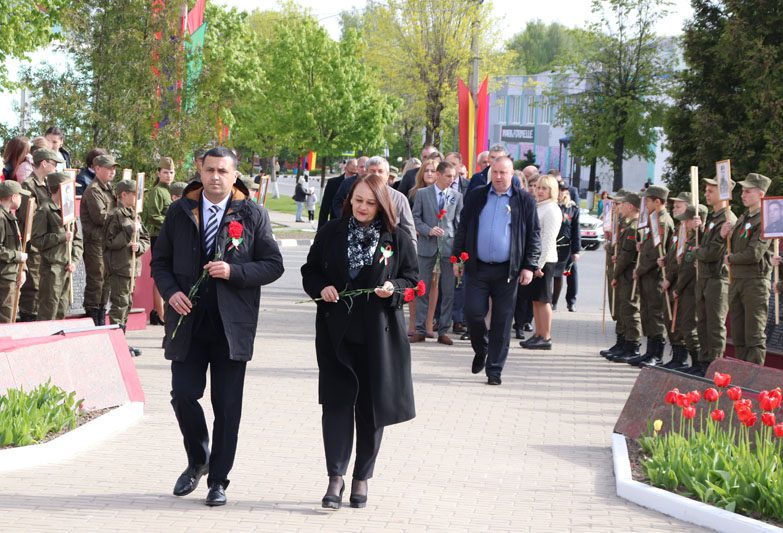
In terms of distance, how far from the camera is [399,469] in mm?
8172

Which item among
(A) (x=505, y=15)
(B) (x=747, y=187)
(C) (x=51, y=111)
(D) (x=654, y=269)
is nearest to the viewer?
(B) (x=747, y=187)

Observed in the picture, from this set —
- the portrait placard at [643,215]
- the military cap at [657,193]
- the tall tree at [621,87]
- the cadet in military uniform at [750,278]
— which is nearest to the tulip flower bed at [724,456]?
the cadet in military uniform at [750,278]

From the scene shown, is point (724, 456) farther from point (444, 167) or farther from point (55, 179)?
point (444, 167)

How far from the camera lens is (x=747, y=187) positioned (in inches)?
452

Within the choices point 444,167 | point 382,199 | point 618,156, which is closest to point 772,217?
point 444,167

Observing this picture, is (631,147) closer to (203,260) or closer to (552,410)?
(552,410)

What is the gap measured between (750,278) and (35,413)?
6.37 meters

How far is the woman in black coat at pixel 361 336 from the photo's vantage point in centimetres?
703

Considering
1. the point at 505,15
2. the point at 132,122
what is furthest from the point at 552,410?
the point at 505,15

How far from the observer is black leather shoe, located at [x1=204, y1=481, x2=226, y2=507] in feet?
22.7

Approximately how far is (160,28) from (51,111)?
6.42 feet

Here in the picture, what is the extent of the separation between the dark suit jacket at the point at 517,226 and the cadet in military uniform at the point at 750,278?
1768 millimetres

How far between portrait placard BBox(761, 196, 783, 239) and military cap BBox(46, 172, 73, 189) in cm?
633

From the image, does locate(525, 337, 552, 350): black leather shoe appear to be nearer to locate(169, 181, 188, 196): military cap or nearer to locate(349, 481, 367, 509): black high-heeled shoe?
locate(169, 181, 188, 196): military cap
